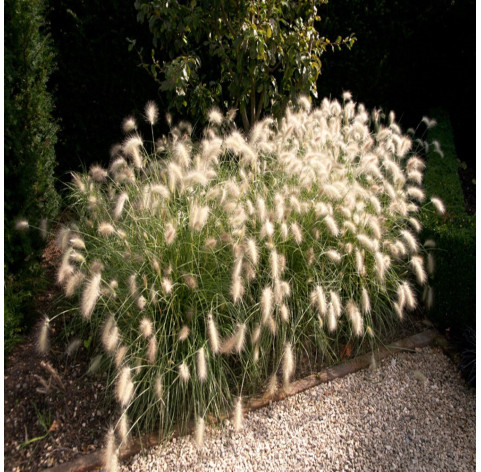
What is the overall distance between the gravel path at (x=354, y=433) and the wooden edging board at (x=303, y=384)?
1.8 inches

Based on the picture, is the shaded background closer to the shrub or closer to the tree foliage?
the tree foliage

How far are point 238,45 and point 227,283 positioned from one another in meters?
2.36

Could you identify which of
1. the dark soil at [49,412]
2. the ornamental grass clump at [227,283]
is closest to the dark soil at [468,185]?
the ornamental grass clump at [227,283]

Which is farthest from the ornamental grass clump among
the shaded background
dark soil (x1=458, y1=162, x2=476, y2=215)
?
dark soil (x1=458, y1=162, x2=476, y2=215)

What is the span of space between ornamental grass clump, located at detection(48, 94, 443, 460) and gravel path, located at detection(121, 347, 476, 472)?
6.1 inches

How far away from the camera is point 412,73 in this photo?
21.4 feet

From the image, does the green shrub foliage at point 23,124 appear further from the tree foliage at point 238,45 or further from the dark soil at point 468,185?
the dark soil at point 468,185

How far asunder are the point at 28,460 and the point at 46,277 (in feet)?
4.73

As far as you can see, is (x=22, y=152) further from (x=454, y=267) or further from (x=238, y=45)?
(x=454, y=267)

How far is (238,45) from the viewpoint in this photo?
12.9 ft

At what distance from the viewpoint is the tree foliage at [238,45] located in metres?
3.92

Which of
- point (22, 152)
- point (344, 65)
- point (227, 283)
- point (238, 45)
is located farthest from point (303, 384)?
point (344, 65)

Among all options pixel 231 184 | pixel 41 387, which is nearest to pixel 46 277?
pixel 41 387

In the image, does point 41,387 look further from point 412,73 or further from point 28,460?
point 412,73
